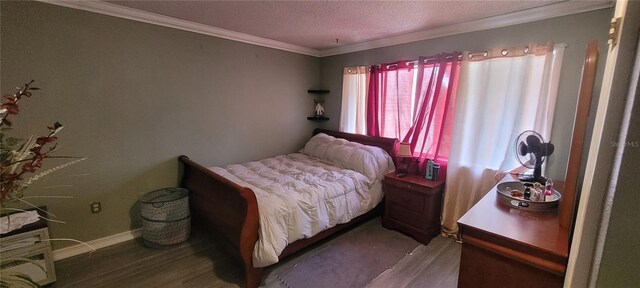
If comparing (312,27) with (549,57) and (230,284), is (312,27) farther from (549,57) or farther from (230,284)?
(230,284)

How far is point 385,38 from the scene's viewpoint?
10.7 feet

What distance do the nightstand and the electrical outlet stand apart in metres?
2.96

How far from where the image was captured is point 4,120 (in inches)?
28.1

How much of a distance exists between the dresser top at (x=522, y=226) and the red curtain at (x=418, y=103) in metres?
1.45

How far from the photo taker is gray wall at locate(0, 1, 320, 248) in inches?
84.7

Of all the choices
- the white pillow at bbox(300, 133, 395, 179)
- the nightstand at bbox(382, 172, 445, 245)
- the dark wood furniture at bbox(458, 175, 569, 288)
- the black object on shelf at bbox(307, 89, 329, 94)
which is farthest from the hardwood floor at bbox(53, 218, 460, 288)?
the black object on shelf at bbox(307, 89, 329, 94)

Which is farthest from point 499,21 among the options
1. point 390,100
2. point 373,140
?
point 373,140

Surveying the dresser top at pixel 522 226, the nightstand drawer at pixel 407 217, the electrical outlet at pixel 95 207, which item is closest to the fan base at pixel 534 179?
the dresser top at pixel 522 226

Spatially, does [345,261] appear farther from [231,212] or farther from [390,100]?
[390,100]

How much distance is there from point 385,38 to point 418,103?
3.12ft

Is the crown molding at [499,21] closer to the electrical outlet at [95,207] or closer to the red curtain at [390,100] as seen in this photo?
the red curtain at [390,100]

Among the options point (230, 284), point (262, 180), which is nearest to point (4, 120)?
point (230, 284)

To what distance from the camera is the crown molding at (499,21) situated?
203 centimetres

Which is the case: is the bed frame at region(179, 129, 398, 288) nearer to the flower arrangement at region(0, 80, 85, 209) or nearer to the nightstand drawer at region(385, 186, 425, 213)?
the nightstand drawer at region(385, 186, 425, 213)
